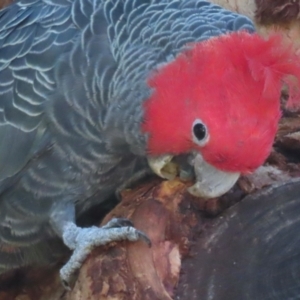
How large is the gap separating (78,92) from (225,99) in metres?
0.48

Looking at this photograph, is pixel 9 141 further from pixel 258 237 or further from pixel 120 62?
pixel 258 237

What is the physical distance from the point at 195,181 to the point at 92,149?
1.14 feet

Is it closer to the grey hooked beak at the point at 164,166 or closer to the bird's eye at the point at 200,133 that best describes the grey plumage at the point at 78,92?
the grey hooked beak at the point at 164,166

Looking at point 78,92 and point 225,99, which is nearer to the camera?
point 225,99

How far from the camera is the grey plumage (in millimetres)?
1565

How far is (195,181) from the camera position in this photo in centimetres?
149

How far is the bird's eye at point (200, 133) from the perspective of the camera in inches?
52.8

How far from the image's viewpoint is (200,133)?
1352 mm

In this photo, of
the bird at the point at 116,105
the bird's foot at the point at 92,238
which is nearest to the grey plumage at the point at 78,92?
the bird at the point at 116,105

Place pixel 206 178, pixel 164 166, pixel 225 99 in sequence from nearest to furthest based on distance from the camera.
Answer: pixel 225 99, pixel 206 178, pixel 164 166

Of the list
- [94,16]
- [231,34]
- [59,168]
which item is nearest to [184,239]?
[59,168]

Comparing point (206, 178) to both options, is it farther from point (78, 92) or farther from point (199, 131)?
point (78, 92)

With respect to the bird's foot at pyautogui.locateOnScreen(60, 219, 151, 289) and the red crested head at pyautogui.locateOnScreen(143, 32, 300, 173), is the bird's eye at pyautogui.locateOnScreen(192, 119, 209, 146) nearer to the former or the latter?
the red crested head at pyautogui.locateOnScreen(143, 32, 300, 173)

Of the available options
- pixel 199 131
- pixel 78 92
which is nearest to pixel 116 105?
pixel 78 92
